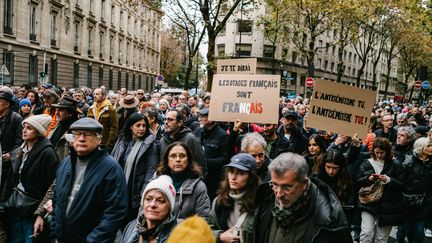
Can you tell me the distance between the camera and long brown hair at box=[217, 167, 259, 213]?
3451 millimetres

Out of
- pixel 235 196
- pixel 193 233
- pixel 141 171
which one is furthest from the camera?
pixel 141 171

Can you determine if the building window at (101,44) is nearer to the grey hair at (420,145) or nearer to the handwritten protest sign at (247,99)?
the handwritten protest sign at (247,99)

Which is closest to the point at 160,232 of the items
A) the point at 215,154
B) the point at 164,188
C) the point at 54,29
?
the point at 164,188

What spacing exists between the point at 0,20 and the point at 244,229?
89.9 ft

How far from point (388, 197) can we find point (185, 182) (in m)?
2.67

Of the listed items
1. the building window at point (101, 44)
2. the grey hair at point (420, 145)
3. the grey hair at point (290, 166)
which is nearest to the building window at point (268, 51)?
the building window at point (101, 44)

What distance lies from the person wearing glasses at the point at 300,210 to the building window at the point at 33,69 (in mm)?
30960

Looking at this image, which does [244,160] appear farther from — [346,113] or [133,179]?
[346,113]

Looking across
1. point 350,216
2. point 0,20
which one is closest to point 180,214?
point 350,216

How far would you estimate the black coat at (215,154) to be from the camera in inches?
252

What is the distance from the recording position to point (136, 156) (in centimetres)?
518

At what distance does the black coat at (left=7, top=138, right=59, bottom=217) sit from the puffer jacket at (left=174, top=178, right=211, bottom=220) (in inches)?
Result: 59.2

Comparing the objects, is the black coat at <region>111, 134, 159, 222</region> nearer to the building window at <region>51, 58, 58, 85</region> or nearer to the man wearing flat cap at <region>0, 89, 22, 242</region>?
the man wearing flat cap at <region>0, 89, 22, 242</region>

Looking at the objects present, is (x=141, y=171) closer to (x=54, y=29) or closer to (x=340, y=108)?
(x=340, y=108)
